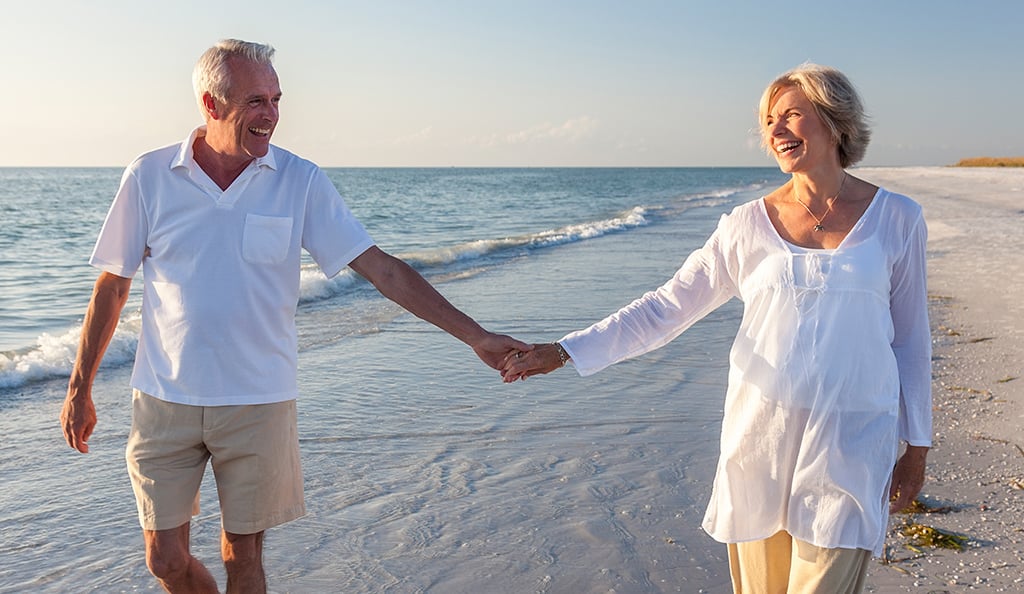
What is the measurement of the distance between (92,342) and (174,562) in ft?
2.65

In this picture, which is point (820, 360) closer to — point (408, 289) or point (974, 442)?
point (408, 289)

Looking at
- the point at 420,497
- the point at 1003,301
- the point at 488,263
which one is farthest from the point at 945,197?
the point at 420,497

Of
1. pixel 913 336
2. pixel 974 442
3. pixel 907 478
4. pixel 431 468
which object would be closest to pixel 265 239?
pixel 913 336

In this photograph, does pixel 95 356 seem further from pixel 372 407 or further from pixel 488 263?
pixel 488 263

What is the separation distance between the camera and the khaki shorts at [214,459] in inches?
116

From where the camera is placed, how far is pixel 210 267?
2.88 metres

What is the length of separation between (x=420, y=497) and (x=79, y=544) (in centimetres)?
170

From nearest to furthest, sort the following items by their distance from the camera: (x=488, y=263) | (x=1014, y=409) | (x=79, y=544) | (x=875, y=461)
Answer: (x=875, y=461) → (x=79, y=544) → (x=1014, y=409) → (x=488, y=263)

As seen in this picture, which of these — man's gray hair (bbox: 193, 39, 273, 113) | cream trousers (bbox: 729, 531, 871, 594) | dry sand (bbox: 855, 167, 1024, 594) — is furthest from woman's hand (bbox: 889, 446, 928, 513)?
man's gray hair (bbox: 193, 39, 273, 113)

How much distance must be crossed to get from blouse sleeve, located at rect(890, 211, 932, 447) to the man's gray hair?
2.13 meters

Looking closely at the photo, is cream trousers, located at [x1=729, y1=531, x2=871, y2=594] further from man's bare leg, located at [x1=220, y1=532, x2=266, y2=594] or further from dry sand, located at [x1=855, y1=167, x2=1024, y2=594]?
man's bare leg, located at [x1=220, y1=532, x2=266, y2=594]

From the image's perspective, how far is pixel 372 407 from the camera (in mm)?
6734

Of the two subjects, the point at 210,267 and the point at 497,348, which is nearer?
the point at 210,267

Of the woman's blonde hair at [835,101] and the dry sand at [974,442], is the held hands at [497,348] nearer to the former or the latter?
the woman's blonde hair at [835,101]
